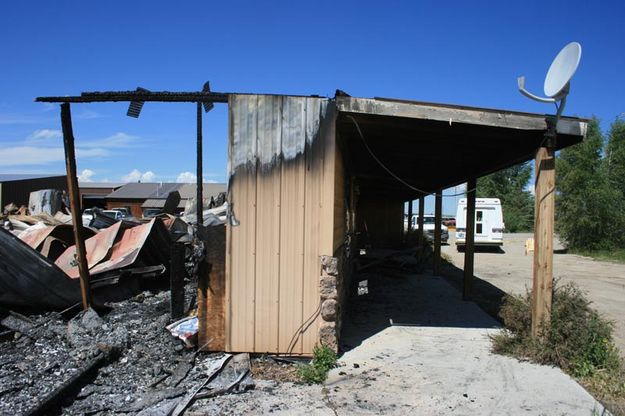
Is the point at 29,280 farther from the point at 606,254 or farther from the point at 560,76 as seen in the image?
the point at 606,254

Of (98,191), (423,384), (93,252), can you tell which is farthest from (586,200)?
(98,191)

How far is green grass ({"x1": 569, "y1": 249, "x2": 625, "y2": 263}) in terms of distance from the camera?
73.7 feet

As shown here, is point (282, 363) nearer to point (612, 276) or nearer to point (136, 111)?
point (136, 111)

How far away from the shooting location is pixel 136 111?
580 cm

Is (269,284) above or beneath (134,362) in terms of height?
above

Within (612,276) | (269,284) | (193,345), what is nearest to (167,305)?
(193,345)

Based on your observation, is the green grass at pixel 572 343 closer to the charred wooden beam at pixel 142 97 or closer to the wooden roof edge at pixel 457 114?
the wooden roof edge at pixel 457 114

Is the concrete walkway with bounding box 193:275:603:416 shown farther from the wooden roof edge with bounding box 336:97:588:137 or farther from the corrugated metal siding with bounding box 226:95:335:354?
the wooden roof edge with bounding box 336:97:588:137

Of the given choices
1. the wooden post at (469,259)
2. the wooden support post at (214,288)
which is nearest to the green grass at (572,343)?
the wooden support post at (214,288)

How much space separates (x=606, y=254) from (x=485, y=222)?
19.7 ft

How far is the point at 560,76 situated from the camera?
5387mm

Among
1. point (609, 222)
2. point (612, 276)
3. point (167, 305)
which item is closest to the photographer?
point (167, 305)

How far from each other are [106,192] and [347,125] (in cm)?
5663

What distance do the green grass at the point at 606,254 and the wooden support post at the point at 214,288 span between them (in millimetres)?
21991
